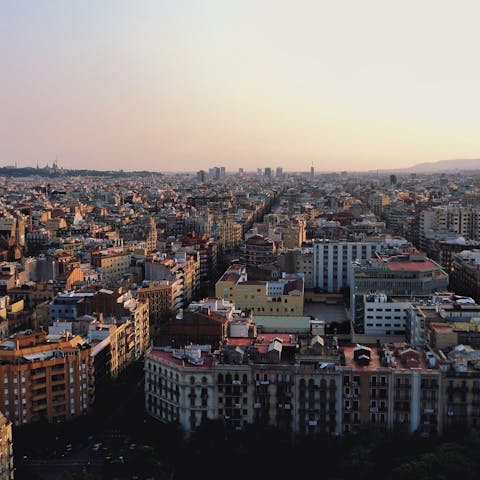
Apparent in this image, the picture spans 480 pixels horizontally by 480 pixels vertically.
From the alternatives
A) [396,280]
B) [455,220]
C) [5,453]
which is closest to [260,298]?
[396,280]

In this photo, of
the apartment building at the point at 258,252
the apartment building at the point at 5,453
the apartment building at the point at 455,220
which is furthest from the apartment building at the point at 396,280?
the apartment building at the point at 455,220

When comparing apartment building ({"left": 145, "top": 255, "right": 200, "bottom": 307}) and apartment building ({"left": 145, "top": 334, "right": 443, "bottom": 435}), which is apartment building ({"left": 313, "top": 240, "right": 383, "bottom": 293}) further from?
apartment building ({"left": 145, "top": 334, "right": 443, "bottom": 435})

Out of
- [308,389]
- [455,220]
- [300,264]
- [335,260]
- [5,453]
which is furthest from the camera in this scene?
[455,220]

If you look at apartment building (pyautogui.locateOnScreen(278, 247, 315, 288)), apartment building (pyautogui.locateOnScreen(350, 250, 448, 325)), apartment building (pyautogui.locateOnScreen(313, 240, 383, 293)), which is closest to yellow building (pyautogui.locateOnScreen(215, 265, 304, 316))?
apartment building (pyautogui.locateOnScreen(350, 250, 448, 325))

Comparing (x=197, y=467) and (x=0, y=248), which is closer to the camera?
(x=197, y=467)

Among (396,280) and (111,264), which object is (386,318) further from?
(111,264)

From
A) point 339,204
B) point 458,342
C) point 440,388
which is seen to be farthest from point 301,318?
point 339,204

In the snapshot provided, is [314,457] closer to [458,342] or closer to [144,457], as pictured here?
[144,457]

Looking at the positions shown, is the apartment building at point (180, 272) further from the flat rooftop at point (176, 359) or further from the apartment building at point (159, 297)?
the flat rooftop at point (176, 359)
